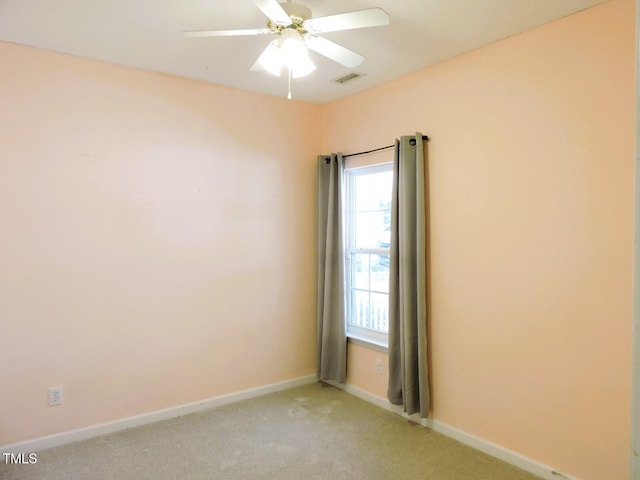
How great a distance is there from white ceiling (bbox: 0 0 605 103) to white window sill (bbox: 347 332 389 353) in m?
2.10

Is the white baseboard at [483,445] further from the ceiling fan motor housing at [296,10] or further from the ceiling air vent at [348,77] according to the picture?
the ceiling fan motor housing at [296,10]

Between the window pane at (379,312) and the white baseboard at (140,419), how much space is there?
0.85 metres

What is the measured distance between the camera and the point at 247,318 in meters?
3.58

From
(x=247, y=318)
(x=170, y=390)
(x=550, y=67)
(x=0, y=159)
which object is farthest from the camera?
(x=247, y=318)

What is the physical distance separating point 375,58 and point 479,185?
1.10m

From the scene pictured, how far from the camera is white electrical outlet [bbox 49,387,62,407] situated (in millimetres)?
2746

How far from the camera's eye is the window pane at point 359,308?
371 centimetres

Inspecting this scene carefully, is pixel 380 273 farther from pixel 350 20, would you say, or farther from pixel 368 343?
pixel 350 20

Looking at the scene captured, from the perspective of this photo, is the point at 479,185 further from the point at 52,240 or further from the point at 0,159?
the point at 0,159

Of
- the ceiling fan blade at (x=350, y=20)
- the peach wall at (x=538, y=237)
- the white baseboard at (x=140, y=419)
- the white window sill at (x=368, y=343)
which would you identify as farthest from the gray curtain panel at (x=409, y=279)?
the ceiling fan blade at (x=350, y=20)

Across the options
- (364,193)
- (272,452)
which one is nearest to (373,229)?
(364,193)

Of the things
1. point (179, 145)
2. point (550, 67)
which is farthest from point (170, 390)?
point (550, 67)

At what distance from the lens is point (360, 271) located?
3750mm

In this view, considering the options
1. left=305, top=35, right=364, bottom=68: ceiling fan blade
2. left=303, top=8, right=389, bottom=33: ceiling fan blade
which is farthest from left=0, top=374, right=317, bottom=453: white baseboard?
left=303, top=8, right=389, bottom=33: ceiling fan blade
